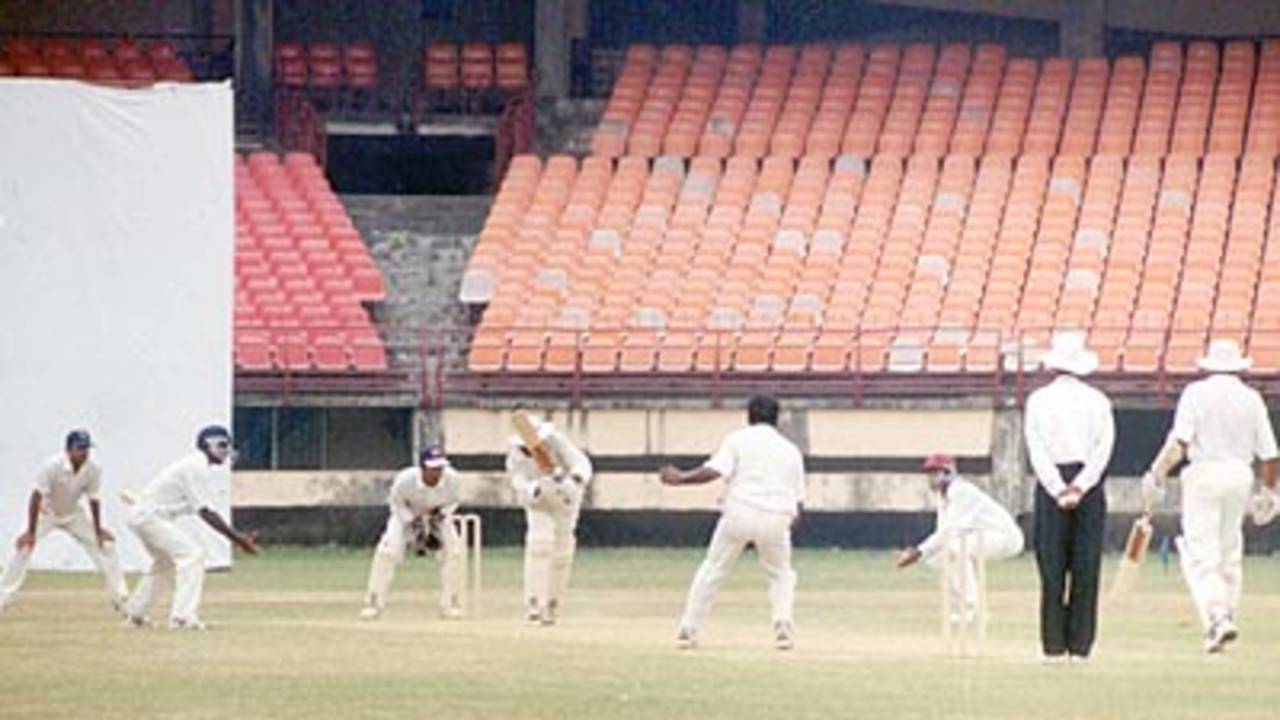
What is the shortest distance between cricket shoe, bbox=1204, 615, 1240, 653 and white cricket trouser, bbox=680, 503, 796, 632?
3.01 meters

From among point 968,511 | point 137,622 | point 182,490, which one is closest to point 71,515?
point 182,490

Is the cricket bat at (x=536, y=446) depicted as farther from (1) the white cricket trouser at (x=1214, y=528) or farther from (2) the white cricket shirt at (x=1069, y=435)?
(2) the white cricket shirt at (x=1069, y=435)

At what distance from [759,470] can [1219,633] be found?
11.3ft

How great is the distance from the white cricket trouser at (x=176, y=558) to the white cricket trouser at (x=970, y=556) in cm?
583

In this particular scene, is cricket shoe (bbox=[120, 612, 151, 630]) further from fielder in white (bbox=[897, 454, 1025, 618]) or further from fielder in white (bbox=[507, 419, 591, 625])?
fielder in white (bbox=[897, 454, 1025, 618])

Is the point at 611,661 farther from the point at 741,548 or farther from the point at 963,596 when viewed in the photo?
the point at 963,596

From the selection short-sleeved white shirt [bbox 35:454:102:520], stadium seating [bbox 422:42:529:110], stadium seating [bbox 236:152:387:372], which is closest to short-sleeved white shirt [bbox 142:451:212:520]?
short-sleeved white shirt [bbox 35:454:102:520]

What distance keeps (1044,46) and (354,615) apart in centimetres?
2358

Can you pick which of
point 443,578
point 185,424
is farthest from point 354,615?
point 185,424

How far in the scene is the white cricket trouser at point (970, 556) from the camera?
3219 cm

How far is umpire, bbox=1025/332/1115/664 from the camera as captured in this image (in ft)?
95.7

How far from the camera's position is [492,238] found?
53.8m

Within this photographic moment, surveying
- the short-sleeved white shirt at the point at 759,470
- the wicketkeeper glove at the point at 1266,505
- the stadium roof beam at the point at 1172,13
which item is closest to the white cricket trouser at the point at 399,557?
the short-sleeved white shirt at the point at 759,470

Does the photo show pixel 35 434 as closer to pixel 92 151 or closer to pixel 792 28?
pixel 92 151
